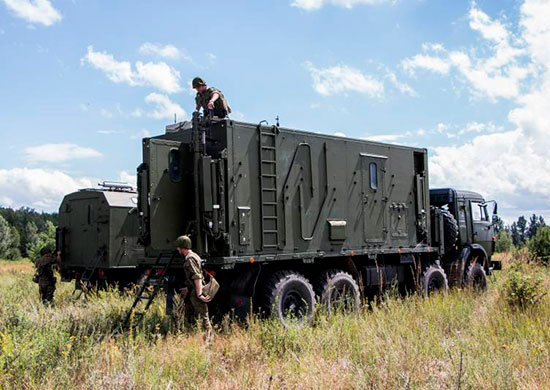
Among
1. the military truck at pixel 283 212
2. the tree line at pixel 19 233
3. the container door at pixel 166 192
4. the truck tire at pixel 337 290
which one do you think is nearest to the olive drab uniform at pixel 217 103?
the military truck at pixel 283 212

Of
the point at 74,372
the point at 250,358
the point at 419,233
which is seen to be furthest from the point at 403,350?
the point at 419,233

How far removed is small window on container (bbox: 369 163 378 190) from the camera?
39.1 ft

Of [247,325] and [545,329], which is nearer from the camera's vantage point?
[545,329]

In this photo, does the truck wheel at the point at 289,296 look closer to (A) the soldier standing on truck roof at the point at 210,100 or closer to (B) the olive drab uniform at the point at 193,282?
(B) the olive drab uniform at the point at 193,282

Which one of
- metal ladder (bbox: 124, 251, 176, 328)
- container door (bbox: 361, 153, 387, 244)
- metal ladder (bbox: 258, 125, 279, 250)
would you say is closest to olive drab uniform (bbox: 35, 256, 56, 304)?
metal ladder (bbox: 124, 251, 176, 328)

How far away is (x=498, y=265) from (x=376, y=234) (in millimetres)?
5359

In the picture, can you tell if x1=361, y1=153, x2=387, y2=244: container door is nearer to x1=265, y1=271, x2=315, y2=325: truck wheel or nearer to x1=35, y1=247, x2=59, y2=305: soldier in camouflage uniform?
x1=265, y1=271, x2=315, y2=325: truck wheel

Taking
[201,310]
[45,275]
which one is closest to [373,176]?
[201,310]

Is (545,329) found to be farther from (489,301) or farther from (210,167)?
(210,167)

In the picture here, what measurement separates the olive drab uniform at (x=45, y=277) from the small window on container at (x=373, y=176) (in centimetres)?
743

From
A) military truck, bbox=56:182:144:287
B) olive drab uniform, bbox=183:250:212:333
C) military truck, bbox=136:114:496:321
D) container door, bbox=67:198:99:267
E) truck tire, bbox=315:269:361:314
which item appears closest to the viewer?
olive drab uniform, bbox=183:250:212:333

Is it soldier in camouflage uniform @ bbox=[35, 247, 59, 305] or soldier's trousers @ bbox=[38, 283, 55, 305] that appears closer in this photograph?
soldier in camouflage uniform @ bbox=[35, 247, 59, 305]

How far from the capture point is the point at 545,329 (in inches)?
298

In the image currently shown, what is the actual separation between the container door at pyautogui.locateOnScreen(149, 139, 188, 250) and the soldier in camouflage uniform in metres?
4.96
